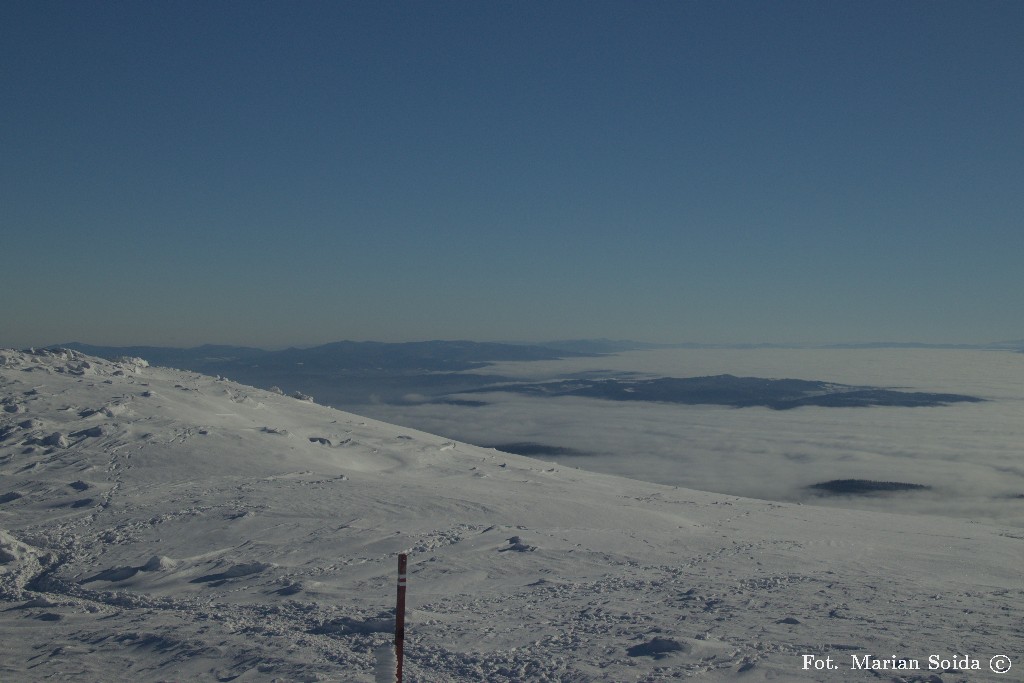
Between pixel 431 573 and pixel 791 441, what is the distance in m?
49.8

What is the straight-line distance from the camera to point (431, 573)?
8539mm

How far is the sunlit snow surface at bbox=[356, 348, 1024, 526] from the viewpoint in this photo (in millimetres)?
33625

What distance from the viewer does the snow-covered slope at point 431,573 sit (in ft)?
20.1

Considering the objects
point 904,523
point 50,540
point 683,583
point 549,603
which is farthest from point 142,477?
point 904,523

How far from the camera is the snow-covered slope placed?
6.13 meters

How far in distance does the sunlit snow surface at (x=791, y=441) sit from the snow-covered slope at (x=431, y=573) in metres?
19.0

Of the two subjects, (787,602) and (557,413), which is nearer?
(787,602)

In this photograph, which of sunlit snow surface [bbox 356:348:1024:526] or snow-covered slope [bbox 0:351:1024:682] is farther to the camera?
sunlit snow surface [bbox 356:348:1024:526]

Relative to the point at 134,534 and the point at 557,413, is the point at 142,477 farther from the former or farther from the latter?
the point at 557,413

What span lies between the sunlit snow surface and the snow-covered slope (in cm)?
1905

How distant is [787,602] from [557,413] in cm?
7132

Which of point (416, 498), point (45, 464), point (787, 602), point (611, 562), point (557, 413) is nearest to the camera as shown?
point (787, 602)

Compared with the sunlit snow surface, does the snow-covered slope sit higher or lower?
higher

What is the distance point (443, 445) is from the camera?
1945 centimetres
